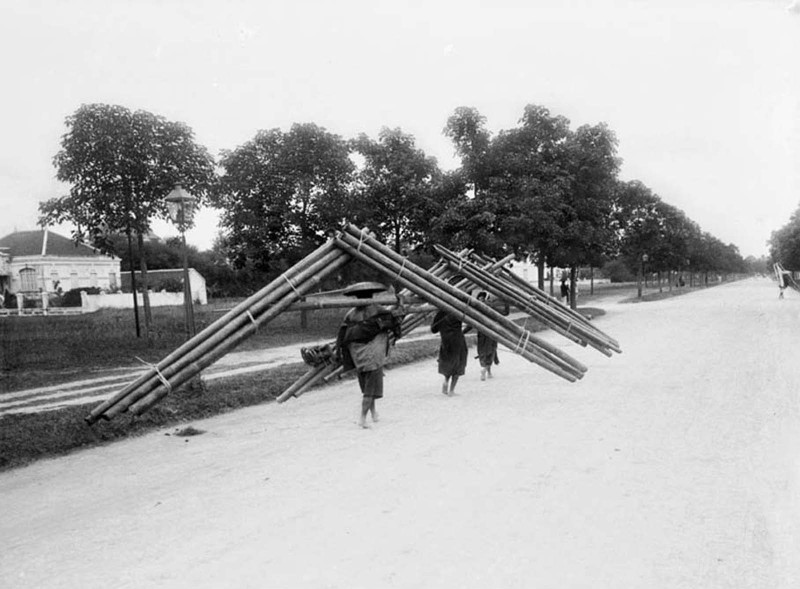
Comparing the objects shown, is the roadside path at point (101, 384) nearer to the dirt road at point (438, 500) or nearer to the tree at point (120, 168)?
the dirt road at point (438, 500)

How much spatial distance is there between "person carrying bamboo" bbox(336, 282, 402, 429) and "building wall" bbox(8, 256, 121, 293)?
51.0m

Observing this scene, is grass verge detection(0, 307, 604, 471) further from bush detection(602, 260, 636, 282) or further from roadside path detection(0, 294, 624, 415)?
bush detection(602, 260, 636, 282)

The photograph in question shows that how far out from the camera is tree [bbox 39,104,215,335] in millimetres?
16172

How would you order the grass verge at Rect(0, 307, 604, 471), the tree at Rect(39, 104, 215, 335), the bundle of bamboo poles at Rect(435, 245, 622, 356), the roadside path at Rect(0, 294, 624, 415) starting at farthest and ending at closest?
the tree at Rect(39, 104, 215, 335), the bundle of bamboo poles at Rect(435, 245, 622, 356), the roadside path at Rect(0, 294, 624, 415), the grass verge at Rect(0, 307, 604, 471)

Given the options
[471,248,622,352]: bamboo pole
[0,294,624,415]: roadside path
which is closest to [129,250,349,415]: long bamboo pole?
[0,294,624,415]: roadside path

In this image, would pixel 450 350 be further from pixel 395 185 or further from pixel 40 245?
pixel 40 245

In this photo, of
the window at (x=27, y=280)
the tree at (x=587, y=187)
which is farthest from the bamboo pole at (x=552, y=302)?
the window at (x=27, y=280)

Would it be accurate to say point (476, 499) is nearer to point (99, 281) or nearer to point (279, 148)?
point (279, 148)

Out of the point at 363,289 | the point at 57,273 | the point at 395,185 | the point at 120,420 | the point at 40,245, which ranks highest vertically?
the point at 40,245

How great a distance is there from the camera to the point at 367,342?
8.35 m

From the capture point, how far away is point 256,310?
8.02m

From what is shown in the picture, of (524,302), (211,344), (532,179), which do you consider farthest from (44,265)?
(211,344)

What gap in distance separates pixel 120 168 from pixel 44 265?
44.4 metres

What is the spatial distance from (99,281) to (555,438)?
200ft
